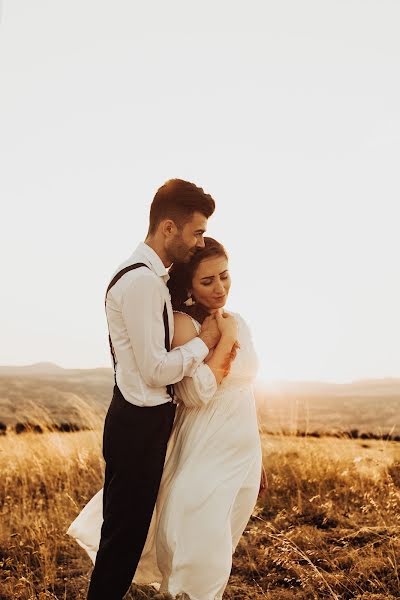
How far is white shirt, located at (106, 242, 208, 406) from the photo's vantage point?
3418 millimetres

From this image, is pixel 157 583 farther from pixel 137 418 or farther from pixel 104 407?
pixel 104 407

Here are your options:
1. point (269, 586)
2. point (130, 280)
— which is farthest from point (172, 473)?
point (269, 586)

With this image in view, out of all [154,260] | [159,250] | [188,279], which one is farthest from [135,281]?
[188,279]

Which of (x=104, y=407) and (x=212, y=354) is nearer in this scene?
(x=212, y=354)

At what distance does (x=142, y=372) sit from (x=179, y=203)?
36.3 inches

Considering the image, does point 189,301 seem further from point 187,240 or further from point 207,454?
point 207,454

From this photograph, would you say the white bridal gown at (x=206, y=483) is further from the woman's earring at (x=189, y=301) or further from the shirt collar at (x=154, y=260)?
the shirt collar at (x=154, y=260)

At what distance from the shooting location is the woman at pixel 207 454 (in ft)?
12.0

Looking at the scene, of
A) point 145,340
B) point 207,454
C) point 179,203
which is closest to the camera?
point 145,340

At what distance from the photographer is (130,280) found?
11.3 feet

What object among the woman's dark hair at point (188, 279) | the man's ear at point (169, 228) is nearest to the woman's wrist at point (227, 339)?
the woman's dark hair at point (188, 279)

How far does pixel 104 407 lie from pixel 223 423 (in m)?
5.57

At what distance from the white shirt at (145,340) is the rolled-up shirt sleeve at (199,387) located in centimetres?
6

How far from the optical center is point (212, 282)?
3773mm
